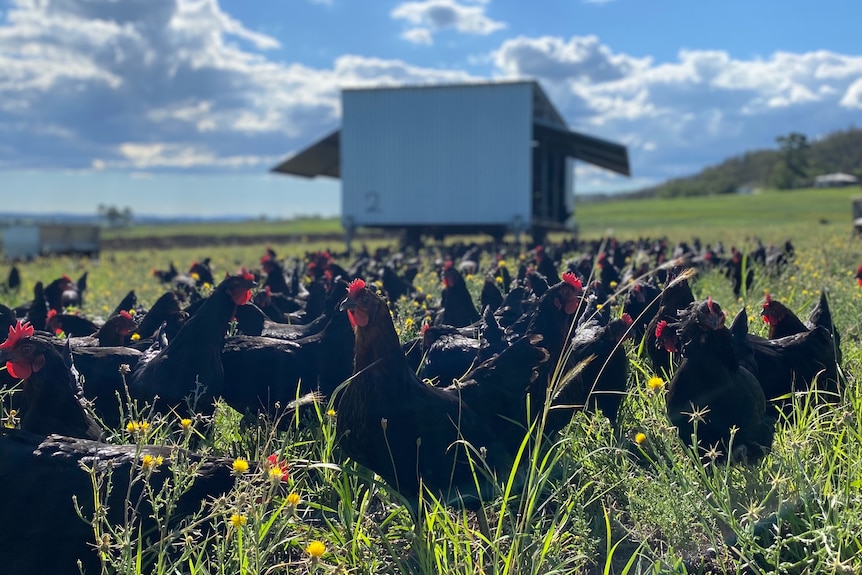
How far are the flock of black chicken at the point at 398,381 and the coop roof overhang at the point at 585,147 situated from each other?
1795 centimetres

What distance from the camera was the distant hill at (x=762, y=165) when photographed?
3743 inches

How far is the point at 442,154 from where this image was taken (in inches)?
829

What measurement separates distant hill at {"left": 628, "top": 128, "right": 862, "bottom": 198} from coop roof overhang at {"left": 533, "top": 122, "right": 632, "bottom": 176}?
2662 inches

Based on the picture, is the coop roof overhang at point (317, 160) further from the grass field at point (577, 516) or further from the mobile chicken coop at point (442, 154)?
the grass field at point (577, 516)

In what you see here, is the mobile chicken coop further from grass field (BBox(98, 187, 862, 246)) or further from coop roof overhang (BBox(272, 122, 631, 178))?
grass field (BBox(98, 187, 862, 246))

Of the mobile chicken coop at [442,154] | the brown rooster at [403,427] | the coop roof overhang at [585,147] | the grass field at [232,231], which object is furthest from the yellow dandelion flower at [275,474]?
the grass field at [232,231]

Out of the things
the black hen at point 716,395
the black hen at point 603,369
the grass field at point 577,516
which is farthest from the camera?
the black hen at point 603,369

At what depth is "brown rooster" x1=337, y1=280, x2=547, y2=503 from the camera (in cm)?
293

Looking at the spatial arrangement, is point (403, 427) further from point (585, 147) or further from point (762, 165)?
point (762, 165)

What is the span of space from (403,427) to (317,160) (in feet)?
80.5

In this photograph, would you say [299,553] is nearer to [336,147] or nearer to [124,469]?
[124,469]

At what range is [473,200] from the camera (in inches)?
829

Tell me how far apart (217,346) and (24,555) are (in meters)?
1.59

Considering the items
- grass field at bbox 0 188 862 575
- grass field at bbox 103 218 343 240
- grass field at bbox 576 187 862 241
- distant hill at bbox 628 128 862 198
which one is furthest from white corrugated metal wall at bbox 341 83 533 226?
distant hill at bbox 628 128 862 198
